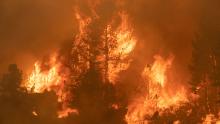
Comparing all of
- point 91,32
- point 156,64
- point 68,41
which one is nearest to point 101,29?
point 91,32

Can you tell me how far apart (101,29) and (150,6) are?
23.0ft

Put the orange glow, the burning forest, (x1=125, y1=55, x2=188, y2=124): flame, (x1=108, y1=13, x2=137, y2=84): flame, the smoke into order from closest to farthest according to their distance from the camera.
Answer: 1. the orange glow
2. the burning forest
3. (x1=125, y1=55, x2=188, y2=124): flame
4. (x1=108, y1=13, x2=137, y2=84): flame
5. the smoke

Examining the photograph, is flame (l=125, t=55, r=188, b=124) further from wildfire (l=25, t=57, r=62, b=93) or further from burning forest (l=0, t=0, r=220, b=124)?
wildfire (l=25, t=57, r=62, b=93)

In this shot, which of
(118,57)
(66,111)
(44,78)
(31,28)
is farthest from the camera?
(31,28)

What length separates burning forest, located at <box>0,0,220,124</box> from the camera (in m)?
30.5

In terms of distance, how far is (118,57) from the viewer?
3341cm

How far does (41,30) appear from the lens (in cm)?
3775

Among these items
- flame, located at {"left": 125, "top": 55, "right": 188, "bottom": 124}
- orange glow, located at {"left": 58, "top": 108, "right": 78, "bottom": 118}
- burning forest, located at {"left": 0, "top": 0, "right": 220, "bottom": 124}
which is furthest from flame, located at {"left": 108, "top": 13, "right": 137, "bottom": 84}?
orange glow, located at {"left": 58, "top": 108, "right": 78, "bottom": 118}

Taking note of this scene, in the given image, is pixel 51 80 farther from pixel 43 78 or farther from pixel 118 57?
pixel 118 57

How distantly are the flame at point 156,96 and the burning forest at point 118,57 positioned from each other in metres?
0.08

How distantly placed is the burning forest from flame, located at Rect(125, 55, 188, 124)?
0.26 feet

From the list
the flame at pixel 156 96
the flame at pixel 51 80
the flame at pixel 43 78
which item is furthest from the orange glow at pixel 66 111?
the flame at pixel 156 96

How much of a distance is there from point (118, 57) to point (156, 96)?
4.38 meters

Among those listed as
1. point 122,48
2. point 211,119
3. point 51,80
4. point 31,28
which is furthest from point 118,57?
point 31,28
